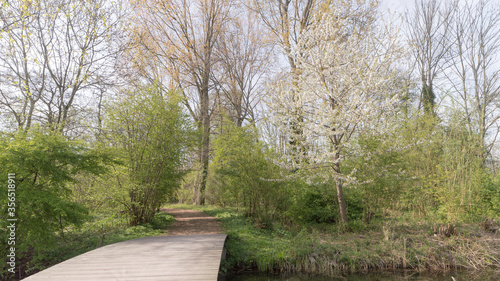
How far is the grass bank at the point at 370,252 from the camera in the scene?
5234 mm

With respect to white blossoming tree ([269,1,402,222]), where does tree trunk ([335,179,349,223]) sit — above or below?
below

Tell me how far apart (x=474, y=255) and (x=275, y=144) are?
5.29 metres

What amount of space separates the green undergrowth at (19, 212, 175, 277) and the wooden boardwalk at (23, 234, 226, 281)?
119 centimetres

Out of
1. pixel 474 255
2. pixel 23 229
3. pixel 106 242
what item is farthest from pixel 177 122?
pixel 474 255

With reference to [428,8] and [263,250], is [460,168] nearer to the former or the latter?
[263,250]

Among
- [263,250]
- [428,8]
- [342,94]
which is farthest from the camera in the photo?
[428,8]

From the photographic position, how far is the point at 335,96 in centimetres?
616

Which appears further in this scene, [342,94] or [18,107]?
[18,107]

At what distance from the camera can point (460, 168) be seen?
7.00m

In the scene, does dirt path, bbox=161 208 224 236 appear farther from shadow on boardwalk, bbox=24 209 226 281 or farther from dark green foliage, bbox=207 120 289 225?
shadow on boardwalk, bbox=24 209 226 281

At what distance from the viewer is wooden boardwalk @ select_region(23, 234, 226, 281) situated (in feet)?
10.3

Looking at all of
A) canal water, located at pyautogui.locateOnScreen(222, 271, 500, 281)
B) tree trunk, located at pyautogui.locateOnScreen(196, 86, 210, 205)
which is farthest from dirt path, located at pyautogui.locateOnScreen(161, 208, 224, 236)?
tree trunk, located at pyautogui.locateOnScreen(196, 86, 210, 205)

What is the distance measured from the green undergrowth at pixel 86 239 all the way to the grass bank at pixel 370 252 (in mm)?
2702

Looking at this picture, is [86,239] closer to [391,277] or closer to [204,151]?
[391,277]
